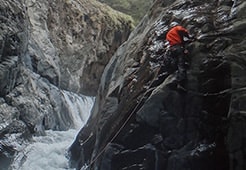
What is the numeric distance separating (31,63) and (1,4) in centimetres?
440

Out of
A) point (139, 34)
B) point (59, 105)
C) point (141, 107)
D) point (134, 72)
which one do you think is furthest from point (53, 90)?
point (141, 107)

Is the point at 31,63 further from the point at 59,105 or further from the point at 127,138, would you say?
the point at 127,138

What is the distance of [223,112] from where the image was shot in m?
7.49

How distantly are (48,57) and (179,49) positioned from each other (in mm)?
13516

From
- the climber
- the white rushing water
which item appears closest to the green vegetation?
the white rushing water

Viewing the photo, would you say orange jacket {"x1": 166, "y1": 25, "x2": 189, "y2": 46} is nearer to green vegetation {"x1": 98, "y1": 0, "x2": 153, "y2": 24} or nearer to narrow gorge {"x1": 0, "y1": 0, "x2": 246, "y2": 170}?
narrow gorge {"x1": 0, "y1": 0, "x2": 246, "y2": 170}

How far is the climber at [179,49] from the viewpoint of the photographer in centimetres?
802

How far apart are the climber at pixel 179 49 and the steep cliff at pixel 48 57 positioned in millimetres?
7524

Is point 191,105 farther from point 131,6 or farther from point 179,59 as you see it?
point 131,6

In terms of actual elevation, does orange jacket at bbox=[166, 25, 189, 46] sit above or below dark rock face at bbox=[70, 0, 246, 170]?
above

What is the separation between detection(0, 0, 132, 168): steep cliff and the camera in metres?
14.6

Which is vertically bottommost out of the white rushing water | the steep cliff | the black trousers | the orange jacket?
the white rushing water

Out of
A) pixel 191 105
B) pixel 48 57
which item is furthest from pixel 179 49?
pixel 48 57

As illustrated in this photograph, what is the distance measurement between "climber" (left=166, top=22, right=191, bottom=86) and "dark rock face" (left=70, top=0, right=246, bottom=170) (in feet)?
0.47
